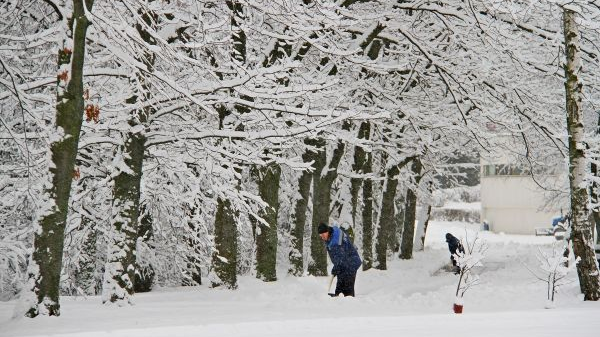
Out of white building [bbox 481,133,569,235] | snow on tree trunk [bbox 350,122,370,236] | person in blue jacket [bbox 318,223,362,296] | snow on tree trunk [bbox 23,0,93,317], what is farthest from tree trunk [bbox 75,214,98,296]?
white building [bbox 481,133,569,235]

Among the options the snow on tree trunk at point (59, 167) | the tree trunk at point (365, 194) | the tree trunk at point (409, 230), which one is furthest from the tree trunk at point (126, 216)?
the tree trunk at point (409, 230)

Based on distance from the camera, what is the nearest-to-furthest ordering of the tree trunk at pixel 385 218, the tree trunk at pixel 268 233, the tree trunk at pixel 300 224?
the tree trunk at pixel 268 233, the tree trunk at pixel 300 224, the tree trunk at pixel 385 218

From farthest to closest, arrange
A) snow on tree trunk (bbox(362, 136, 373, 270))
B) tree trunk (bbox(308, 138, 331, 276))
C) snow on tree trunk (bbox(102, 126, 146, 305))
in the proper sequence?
snow on tree trunk (bbox(362, 136, 373, 270)), tree trunk (bbox(308, 138, 331, 276)), snow on tree trunk (bbox(102, 126, 146, 305))

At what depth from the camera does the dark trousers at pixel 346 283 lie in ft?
38.5

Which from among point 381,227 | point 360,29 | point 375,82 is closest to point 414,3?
point 360,29

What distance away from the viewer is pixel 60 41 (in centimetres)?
775

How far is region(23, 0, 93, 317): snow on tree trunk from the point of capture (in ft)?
24.8

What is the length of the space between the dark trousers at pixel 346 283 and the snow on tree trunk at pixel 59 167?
533 centimetres

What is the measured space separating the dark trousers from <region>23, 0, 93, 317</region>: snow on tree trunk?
5328 mm

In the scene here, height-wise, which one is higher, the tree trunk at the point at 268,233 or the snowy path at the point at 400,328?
the tree trunk at the point at 268,233

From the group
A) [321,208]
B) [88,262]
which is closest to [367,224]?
[321,208]

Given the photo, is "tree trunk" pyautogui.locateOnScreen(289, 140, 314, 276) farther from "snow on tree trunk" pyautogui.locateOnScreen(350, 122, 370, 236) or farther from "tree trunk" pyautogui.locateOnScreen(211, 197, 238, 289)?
"tree trunk" pyautogui.locateOnScreen(211, 197, 238, 289)

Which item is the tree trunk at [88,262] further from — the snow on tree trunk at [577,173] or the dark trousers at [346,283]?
the snow on tree trunk at [577,173]

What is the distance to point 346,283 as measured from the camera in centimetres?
1182
